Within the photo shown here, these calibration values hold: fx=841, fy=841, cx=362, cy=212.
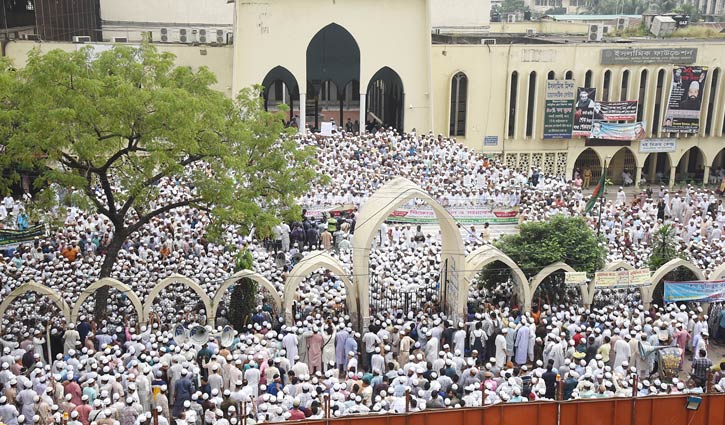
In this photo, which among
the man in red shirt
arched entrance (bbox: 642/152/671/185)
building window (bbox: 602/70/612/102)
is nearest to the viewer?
the man in red shirt

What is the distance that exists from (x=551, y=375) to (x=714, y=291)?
5437mm

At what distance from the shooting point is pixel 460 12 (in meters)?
42.5

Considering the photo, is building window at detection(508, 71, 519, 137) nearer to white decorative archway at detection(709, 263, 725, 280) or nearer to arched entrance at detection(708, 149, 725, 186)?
arched entrance at detection(708, 149, 725, 186)

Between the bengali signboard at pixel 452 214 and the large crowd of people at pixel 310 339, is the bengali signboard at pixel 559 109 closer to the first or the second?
the bengali signboard at pixel 452 214

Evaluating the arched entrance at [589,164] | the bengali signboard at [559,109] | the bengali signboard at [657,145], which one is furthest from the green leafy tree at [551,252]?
the arched entrance at [589,164]

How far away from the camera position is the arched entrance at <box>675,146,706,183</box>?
118 ft

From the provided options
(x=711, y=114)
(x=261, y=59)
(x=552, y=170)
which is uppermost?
(x=261, y=59)

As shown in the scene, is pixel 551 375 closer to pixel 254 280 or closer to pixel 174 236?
pixel 254 280

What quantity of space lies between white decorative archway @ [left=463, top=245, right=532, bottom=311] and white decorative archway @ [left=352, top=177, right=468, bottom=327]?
24 cm

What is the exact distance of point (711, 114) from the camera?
34250mm

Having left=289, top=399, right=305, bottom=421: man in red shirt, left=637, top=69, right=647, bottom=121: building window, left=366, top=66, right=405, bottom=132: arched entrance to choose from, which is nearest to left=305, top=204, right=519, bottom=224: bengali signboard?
left=366, top=66, right=405, bottom=132: arched entrance

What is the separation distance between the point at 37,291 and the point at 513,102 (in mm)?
22222

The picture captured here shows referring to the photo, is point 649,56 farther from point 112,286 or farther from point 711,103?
point 112,286

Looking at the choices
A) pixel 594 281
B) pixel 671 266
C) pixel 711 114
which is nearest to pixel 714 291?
pixel 671 266
